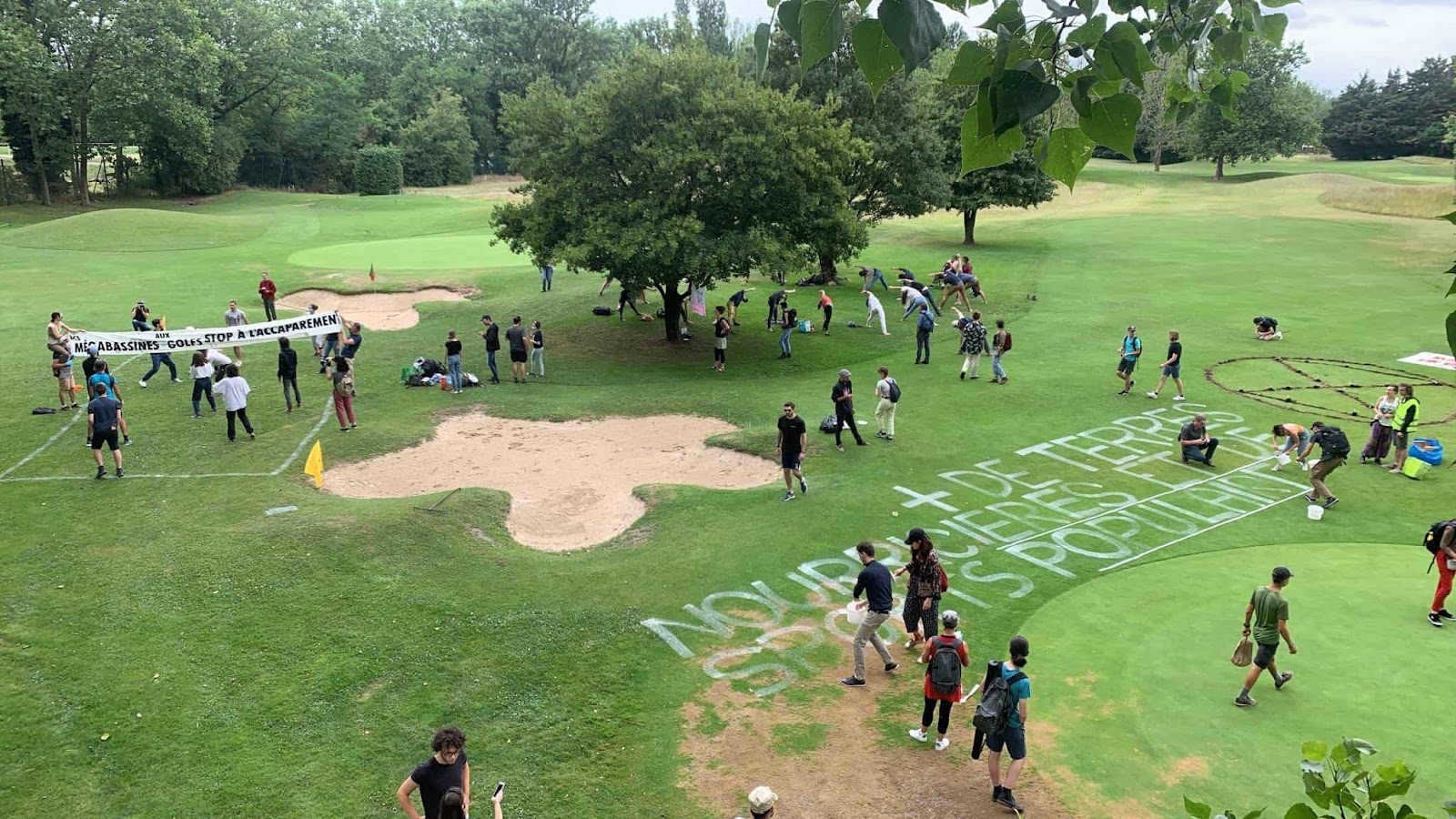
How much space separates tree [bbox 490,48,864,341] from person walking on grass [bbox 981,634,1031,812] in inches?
659

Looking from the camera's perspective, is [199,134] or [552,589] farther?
[199,134]

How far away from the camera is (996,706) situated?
9.13m

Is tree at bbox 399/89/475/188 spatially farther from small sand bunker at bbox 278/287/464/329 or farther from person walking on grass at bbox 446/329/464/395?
person walking on grass at bbox 446/329/464/395

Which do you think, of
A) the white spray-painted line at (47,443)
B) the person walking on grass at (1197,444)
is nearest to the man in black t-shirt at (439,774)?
the white spray-painted line at (47,443)

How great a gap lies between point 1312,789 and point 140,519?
699 inches

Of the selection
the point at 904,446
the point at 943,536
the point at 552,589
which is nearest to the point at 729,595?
the point at 552,589

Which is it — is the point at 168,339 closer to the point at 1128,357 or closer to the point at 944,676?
the point at 944,676

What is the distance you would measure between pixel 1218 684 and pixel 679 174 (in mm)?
18822

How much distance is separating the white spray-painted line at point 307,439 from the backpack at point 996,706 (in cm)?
1440

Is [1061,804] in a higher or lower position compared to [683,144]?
lower

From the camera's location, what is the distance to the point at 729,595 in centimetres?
1354

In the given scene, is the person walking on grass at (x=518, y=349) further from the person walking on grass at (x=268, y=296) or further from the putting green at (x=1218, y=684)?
the putting green at (x=1218, y=684)

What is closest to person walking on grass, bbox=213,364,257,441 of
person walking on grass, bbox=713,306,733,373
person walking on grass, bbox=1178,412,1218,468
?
person walking on grass, bbox=713,306,733,373

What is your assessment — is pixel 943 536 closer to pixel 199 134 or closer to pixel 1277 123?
pixel 199 134
